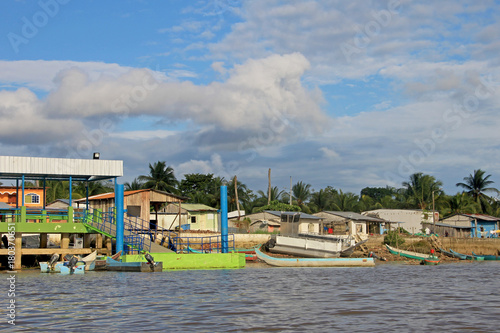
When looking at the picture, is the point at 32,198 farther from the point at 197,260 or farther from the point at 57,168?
the point at 197,260

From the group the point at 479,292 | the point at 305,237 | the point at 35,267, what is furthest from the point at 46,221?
the point at 479,292

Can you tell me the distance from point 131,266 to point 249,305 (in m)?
13.5

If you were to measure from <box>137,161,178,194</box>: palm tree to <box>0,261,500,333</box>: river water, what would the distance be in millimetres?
48841

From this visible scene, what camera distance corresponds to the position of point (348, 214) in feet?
227

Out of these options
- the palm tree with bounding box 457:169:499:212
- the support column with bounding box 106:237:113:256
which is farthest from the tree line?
the support column with bounding box 106:237:113:256

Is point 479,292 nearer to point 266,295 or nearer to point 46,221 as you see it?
point 266,295

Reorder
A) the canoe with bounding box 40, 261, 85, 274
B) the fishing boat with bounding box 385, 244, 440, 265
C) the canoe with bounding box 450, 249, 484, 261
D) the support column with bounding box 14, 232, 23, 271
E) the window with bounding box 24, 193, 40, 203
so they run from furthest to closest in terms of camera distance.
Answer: the canoe with bounding box 450, 249, 484, 261 < the window with bounding box 24, 193, 40, 203 < the fishing boat with bounding box 385, 244, 440, 265 < the support column with bounding box 14, 232, 23, 271 < the canoe with bounding box 40, 261, 85, 274

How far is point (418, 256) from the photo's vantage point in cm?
4659

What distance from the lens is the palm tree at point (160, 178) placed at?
74375mm

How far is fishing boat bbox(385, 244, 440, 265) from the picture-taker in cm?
4278

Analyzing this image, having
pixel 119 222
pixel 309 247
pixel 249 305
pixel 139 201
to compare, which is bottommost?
pixel 249 305

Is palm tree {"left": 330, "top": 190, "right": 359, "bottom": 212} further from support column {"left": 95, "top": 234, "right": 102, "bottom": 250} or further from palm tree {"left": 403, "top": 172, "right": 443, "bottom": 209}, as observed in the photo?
support column {"left": 95, "top": 234, "right": 102, "bottom": 250}

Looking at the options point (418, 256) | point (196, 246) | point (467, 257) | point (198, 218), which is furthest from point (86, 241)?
point (467, 257)

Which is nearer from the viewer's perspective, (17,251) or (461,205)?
(17,251)
